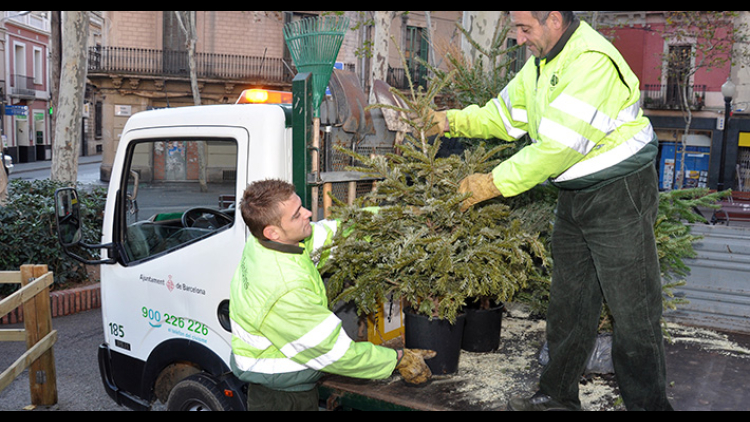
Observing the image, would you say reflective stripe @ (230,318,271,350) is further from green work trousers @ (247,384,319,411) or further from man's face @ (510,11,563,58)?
man's face @ (510,11,563,58)

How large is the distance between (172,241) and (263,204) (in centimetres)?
120

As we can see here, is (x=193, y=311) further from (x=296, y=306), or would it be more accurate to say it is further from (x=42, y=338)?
(x=42, y=338)

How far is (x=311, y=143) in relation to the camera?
3215 mm

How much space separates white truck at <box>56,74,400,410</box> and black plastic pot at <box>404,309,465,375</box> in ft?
2.70

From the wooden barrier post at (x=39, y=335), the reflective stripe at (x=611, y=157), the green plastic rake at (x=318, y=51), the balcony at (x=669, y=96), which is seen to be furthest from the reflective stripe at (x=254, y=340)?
the balcony at (x=669, y=96)

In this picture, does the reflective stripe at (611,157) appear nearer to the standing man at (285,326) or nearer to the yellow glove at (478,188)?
the yellow glove at (478,188)

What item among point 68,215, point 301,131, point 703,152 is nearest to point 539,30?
point 301,131

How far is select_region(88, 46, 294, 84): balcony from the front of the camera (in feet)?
85.1

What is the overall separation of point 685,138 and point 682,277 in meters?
26.6

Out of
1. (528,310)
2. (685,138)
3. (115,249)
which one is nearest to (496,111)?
(528,310)

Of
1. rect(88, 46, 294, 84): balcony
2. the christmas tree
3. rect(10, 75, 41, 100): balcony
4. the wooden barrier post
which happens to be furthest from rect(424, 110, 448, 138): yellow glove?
rect(10, 75, 41, 100): balcony

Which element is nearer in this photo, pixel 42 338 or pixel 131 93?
pixel 42 338

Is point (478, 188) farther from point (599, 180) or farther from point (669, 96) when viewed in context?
point (669, 96)

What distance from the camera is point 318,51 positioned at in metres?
3.42
